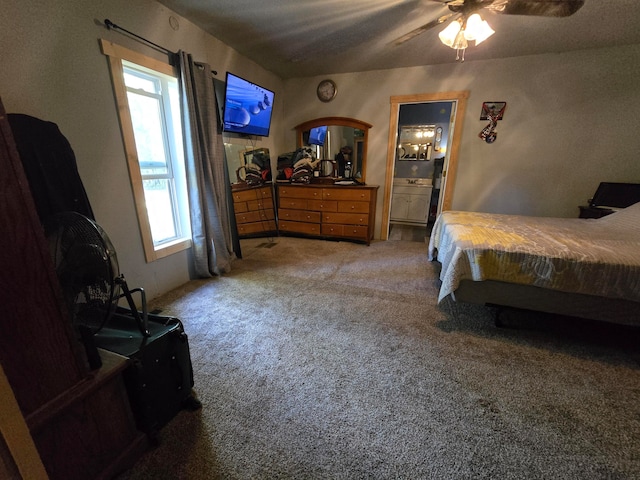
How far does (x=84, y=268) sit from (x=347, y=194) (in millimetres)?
3168

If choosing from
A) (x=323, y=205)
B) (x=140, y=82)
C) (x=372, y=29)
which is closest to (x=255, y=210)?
(x=323, y=205)

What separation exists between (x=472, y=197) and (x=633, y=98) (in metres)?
1.82

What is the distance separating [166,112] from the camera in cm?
239

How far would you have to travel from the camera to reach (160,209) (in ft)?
8.21

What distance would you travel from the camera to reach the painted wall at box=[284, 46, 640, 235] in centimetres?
A: 290

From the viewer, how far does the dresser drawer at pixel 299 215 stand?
395 cm

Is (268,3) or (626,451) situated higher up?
(268,3)

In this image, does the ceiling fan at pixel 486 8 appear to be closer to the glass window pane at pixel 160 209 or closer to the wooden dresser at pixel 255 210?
the glass window pane at pixel 160 209

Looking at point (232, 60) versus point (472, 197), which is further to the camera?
point (472, 197)

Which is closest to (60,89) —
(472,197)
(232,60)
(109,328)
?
(109,328)

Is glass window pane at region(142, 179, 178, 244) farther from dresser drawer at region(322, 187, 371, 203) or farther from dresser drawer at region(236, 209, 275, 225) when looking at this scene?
dresser drawer at region(322, 187, 371, 203)

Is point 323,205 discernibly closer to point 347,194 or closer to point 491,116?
point 347,194

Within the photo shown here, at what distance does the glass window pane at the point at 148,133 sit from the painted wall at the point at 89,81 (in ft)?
1.05

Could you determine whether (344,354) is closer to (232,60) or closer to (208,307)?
(208,307)
